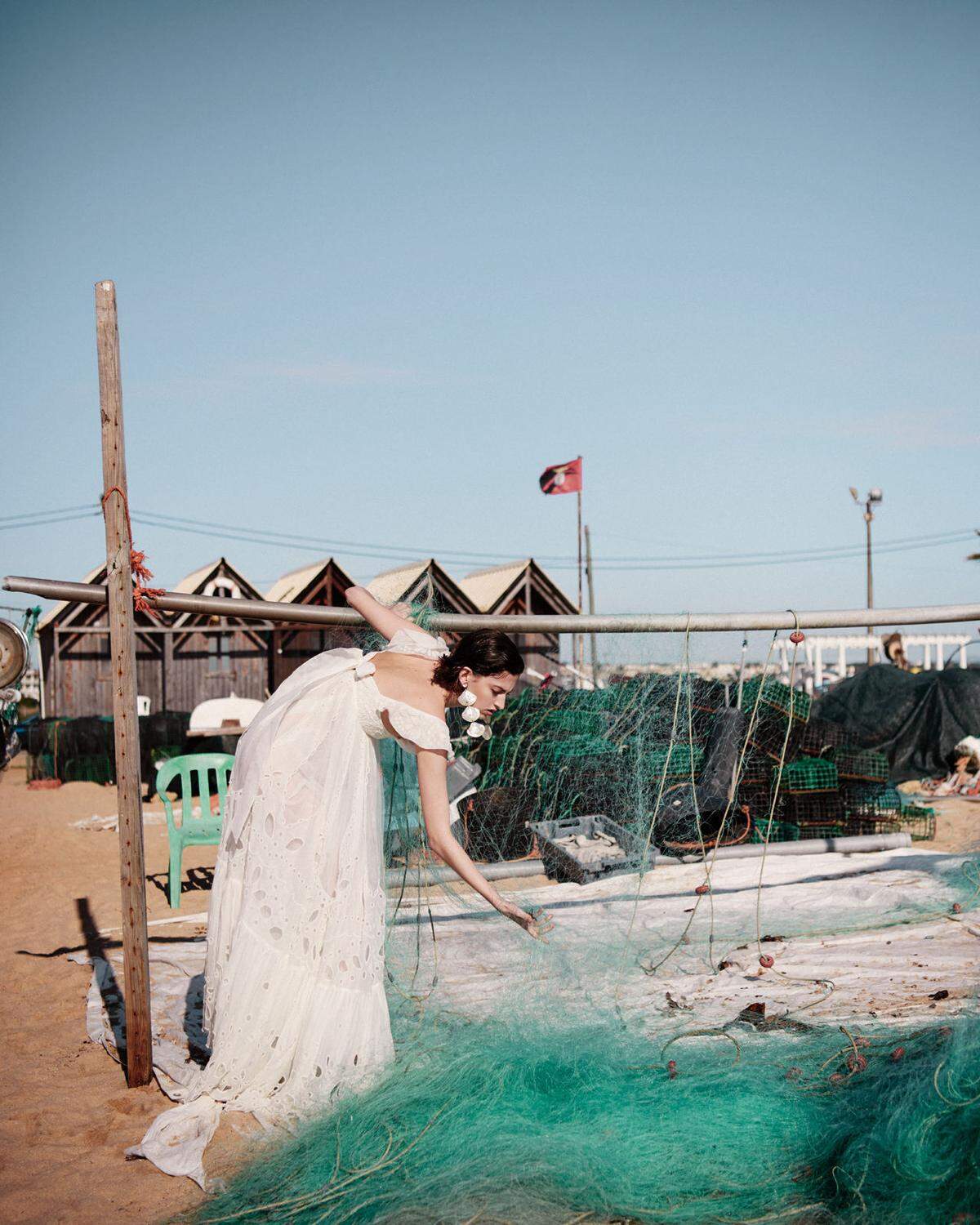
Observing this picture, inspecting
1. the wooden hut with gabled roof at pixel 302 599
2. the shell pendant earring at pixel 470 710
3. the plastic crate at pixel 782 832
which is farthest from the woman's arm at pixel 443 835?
the wooden hut with gabled roof at pixel 302 599

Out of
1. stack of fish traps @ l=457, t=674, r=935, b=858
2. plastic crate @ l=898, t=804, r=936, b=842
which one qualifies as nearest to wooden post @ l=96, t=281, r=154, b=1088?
stack of fish traps @ l=457, t=674, r=935, b=858

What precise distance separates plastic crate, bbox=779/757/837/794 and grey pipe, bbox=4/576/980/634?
3.23 meters

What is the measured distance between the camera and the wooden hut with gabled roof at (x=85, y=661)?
2145cm

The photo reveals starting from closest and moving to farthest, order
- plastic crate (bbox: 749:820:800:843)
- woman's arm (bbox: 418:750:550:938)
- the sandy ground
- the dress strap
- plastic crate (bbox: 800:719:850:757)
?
the sandy ground
woman's arm (bbox: 418:750:550:938)
the dress strap
plastic crate (bbox: 749:820:800:843)
plastic crate (bbox: 800:719:850:757)

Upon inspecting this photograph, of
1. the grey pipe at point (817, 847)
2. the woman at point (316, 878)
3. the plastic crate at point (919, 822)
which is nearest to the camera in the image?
the woman at point (316, 878)

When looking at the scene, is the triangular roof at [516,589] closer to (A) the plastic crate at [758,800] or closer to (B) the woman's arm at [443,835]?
(A) the plastic crate at [758,800]

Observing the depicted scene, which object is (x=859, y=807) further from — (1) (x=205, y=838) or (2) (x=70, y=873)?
(2) (x=70, y=873)

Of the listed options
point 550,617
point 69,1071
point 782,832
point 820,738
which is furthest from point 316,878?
point 820,738

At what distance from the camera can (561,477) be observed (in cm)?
2795

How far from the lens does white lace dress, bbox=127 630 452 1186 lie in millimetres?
3178

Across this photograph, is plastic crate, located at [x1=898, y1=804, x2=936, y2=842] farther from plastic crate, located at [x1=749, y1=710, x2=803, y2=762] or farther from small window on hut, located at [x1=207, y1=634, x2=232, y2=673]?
small window on hut, located at [x1=207, y1=634, x2=232, y2=673]

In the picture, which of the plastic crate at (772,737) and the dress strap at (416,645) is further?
the plastic crate at (772,737)

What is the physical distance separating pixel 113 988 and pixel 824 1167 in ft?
11.3

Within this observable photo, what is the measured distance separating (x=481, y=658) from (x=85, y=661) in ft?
70.4
